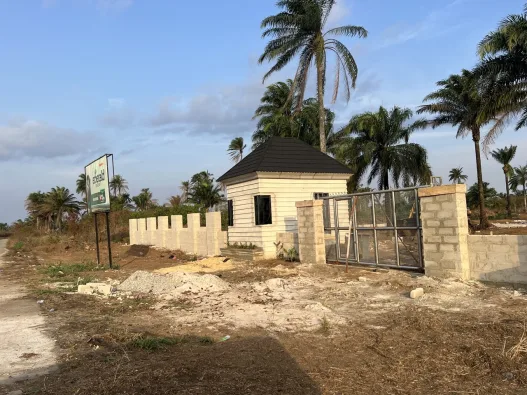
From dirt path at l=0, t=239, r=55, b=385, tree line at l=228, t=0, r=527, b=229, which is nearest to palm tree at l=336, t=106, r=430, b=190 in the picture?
tree line at l=228, t=0, r=527, b=229

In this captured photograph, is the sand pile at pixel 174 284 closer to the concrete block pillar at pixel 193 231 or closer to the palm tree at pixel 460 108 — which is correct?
the concrete block pillar at pixel 193 231

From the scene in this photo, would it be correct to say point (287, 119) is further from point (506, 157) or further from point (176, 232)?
point (506, 157)

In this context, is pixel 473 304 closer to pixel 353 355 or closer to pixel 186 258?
pixel 353 355

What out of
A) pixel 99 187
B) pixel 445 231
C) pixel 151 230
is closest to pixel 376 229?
pixel 445 231

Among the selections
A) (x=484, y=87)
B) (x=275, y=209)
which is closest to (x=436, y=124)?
(x=484, y=87)

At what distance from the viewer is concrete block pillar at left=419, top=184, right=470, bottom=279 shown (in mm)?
9625

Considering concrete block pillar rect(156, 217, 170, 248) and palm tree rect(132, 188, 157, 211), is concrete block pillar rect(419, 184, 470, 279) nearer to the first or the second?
concrete block pillar rect(156, 217, 170, 248)

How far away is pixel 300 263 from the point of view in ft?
49.6

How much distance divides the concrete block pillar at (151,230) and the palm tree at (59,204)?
41676 millimetres

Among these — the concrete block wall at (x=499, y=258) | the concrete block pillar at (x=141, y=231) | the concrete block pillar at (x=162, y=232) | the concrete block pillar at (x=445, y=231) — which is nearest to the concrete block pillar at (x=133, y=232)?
the concrete block pillar at (x=141, y=231)

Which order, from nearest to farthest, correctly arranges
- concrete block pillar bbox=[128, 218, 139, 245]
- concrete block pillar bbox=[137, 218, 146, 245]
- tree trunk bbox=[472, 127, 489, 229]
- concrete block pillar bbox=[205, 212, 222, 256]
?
concrete block pillar bbox=[205, 212, 222, 256] < concrete block pillar bbox=[137, 218, 146, 245] < tree trunk bbox=[472, 127, 489, 229] < concrete block pillar bbox=[128, 218, 139, 245]

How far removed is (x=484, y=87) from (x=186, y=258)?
1730 cm

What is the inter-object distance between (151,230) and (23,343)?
69.9ft

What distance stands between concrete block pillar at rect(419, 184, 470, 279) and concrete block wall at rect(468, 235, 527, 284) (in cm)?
18
